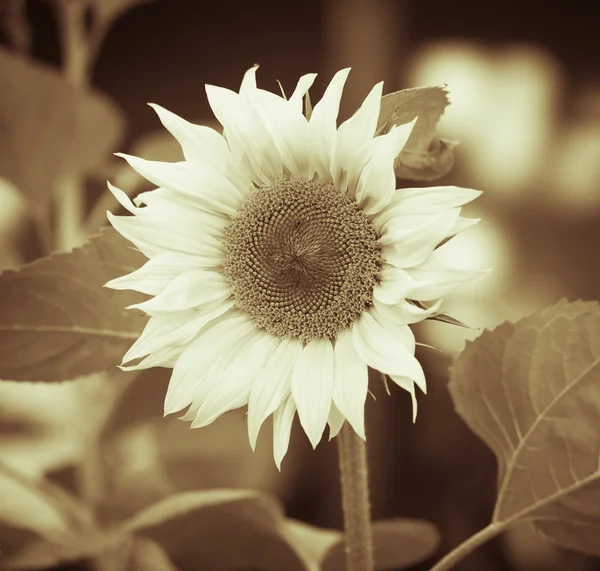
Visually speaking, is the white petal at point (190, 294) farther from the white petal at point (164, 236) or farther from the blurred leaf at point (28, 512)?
the blurred leaf at point (28, 512)

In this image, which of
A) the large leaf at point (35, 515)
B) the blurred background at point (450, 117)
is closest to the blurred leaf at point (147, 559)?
the large leaf at point (35, 515)

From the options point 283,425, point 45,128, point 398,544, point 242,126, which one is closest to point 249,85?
point 242,126

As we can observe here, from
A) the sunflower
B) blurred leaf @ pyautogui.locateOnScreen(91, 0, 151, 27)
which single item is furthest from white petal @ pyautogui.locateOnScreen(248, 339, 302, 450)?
blurred leaf @ pyautogui.locateOnScreen(91, 0, 151, 27)

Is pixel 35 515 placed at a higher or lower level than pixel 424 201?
lower

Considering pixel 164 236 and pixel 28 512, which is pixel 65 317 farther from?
pixel 28 512

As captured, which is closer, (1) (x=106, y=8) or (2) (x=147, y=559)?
(2) (x=147, y=559)
